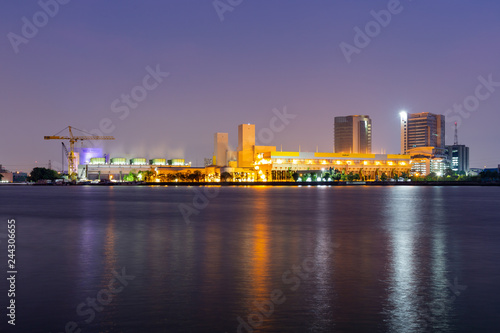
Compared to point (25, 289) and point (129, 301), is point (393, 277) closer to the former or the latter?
point (129, 301)

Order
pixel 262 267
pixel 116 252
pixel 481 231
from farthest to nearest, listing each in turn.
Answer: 1. pixel 481 231
2. pixel 116 252
3. pixel 262 267

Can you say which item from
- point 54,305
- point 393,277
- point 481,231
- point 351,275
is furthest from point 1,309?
point 481,231

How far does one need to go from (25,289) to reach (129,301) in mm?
4707

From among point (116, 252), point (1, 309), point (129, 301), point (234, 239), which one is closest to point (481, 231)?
point (234, 239)

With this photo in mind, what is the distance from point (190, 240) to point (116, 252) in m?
6.89

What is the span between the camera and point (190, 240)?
32.8 m

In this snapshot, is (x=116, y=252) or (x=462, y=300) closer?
(x=462, y=300)

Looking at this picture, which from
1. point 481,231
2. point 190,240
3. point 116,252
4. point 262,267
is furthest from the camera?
point 481,231

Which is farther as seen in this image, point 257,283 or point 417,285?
point 257,283

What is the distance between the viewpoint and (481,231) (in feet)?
132

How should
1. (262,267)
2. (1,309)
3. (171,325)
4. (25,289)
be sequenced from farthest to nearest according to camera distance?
(262,267) < (25,289) < (1,309) < (171,325)

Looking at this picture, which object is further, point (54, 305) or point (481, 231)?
point (481, 231)

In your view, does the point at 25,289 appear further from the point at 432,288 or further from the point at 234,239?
the point at 234,239

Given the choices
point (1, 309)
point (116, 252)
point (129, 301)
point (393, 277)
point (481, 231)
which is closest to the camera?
point (1, 309)
